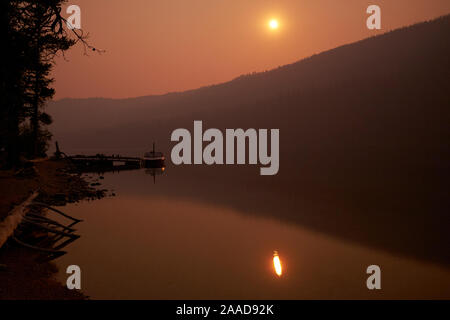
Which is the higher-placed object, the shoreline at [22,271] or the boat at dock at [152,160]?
the boat at dock at [152,160]

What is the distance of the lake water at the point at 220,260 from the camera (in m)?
13.5

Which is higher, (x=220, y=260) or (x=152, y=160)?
(x=152, y=160)

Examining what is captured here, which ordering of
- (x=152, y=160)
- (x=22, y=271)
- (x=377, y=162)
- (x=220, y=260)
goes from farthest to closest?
1. (x=377, y=162)
2. (x=152, y=160)
3. (x=220, y=260)
4. (x=22, y=271)

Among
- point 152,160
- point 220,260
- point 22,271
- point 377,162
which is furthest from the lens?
point 377,162

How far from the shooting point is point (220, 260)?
17.2 metres

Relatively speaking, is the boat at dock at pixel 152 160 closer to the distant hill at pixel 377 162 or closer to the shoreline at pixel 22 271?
the distant hill at pixel 377 162

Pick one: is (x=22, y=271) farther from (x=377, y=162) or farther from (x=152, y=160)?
(x=377, y=162)

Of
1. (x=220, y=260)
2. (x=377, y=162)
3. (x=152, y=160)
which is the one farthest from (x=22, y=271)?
(x=377, y=162)

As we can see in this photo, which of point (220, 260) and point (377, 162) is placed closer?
point (220, 260)

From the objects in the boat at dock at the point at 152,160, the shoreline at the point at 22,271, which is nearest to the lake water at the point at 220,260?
the shoreline at the point at 22,271

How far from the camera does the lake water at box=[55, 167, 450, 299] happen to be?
13453 mm

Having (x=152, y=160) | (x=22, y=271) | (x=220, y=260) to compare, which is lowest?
(x=220, y=260)

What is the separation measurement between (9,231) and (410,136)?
140 m

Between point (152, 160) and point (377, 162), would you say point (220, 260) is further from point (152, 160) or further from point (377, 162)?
point (377, 162)
